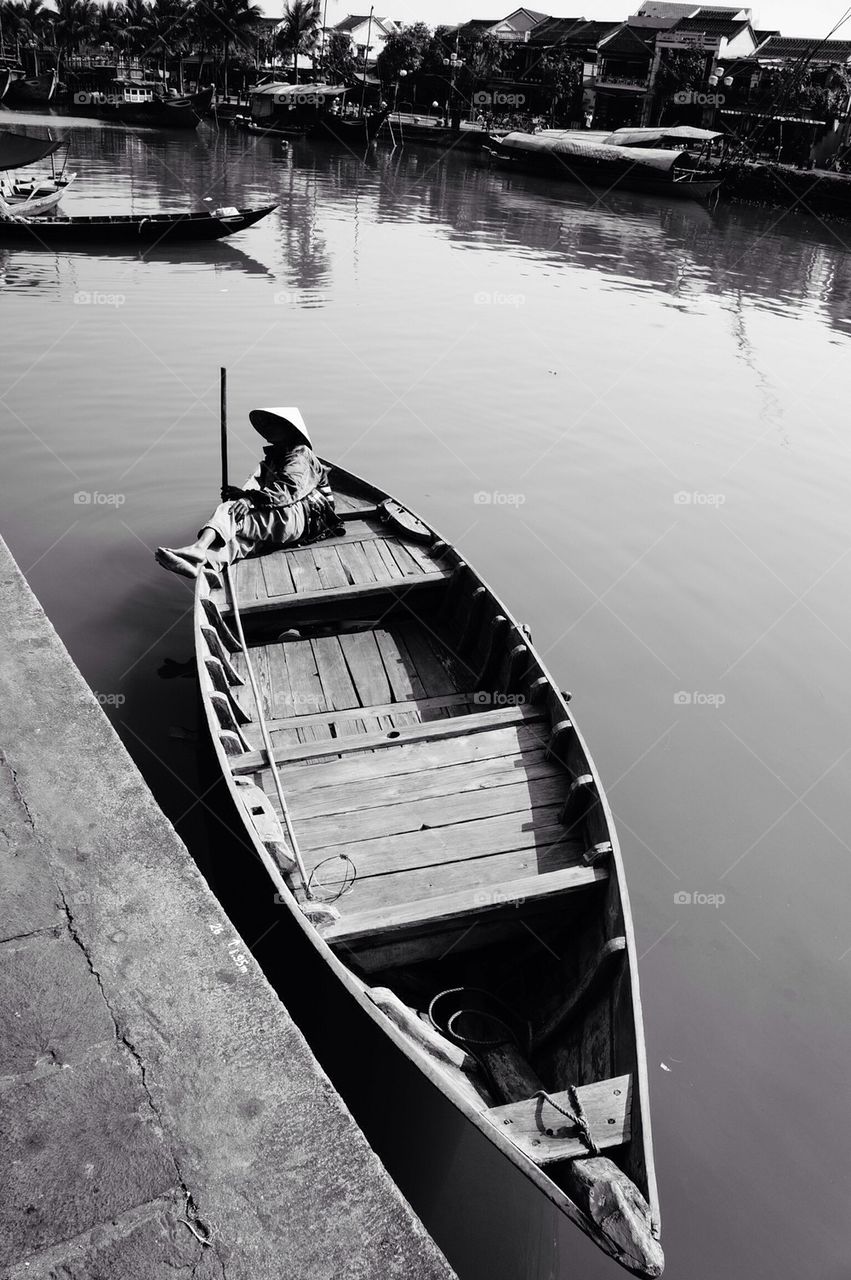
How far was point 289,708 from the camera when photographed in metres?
5.99

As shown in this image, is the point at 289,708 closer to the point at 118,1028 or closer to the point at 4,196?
the point at 118,1028

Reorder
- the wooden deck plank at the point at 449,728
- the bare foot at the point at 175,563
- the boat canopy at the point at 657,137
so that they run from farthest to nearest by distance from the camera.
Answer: the boat canopy at the point at 657,137
the bare foot at the point at 175,563
the wooden deck plank at the point at 449,728

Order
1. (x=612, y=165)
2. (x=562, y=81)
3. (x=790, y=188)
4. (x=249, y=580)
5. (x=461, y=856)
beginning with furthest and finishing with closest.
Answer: (x=562, y=81), (x=612, y=165), (x=790, y=188), (x=249, y=580), (x=461, y=856)

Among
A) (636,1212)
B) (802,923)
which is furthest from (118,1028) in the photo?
(802,923)

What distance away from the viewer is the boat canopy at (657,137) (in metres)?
41.3

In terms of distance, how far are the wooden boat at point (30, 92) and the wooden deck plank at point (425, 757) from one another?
2529 inches

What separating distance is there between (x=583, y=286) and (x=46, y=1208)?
21739 millimetres

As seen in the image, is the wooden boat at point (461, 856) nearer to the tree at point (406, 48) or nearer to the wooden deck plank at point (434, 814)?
the wooden deck plank at point (434, 814)

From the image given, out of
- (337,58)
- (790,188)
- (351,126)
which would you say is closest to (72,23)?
(337,58)

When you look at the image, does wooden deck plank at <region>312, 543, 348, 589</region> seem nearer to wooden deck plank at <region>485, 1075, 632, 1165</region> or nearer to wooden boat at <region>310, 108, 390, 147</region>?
wooden deck plank at <region>485, 1075, 632, 1165</region>

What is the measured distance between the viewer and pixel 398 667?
6520mm

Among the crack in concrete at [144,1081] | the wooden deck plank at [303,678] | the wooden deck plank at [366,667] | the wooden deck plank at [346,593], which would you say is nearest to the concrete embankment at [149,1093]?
the crack in concrete at [144,1081]

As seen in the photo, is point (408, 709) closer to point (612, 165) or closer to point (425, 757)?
point (425, 757)

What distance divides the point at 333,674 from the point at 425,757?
4.74 ft
